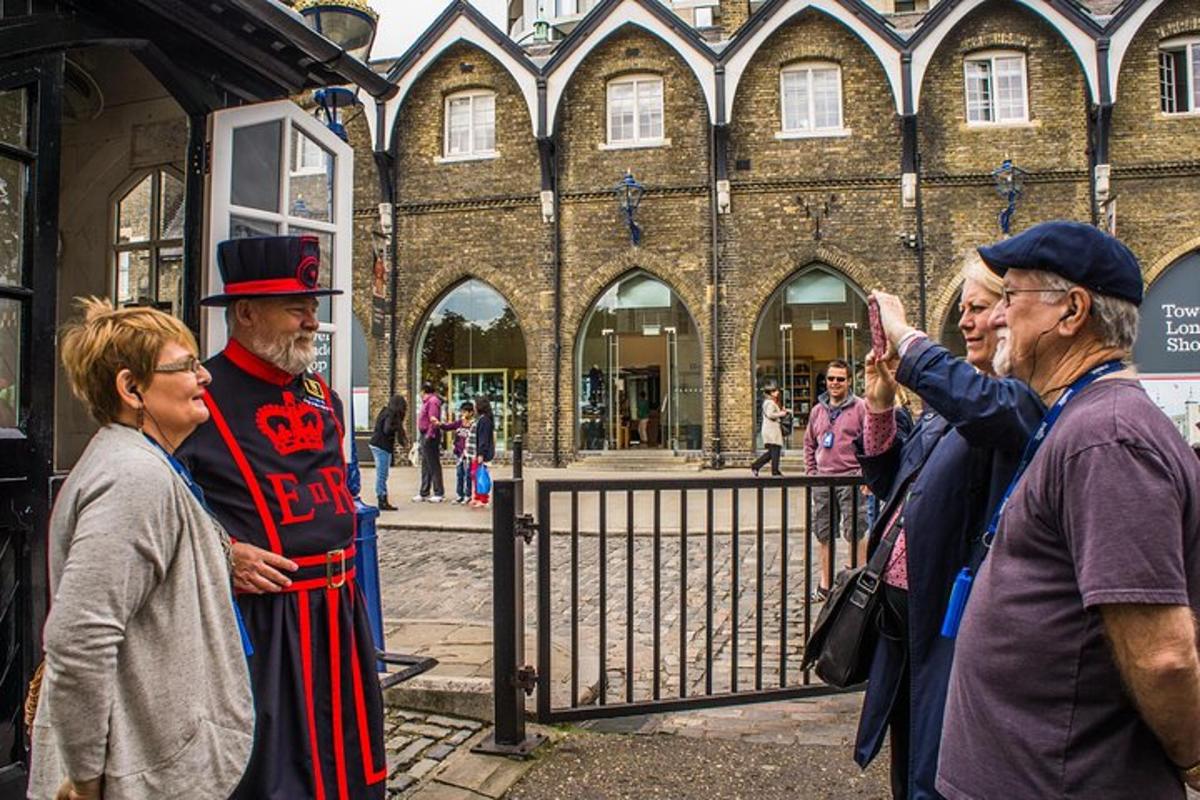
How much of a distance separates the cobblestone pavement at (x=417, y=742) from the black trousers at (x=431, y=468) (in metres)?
9.57

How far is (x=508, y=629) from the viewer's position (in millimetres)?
3939

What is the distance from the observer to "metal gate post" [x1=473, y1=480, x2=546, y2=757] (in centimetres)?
389

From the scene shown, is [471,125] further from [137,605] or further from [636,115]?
[137,605]

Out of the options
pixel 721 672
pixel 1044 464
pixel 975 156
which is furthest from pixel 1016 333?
pixel 975 156

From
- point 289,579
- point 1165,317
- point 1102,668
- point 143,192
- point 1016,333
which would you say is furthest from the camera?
point 1165,317

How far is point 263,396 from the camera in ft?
8.27

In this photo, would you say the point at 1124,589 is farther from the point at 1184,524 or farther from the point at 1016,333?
the point at 1016,333

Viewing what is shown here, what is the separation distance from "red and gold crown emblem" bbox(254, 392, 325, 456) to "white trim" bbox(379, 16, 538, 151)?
17.9 metres

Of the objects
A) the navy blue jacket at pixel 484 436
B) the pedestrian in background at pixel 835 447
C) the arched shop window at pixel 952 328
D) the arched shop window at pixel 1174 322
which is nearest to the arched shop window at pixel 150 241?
the pedestrian in background at pixel 835 447

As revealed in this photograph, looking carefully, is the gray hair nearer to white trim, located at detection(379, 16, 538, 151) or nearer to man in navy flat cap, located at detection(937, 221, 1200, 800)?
man in navy flat cap, located at detection(937, 221, 1200, 800)

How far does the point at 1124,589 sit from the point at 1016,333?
637mm

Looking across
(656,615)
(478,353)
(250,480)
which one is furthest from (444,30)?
(250,480)

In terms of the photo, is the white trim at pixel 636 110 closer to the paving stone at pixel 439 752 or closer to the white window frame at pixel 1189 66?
the white window frame at pixel 1189 66

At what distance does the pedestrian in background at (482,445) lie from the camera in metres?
12.8
